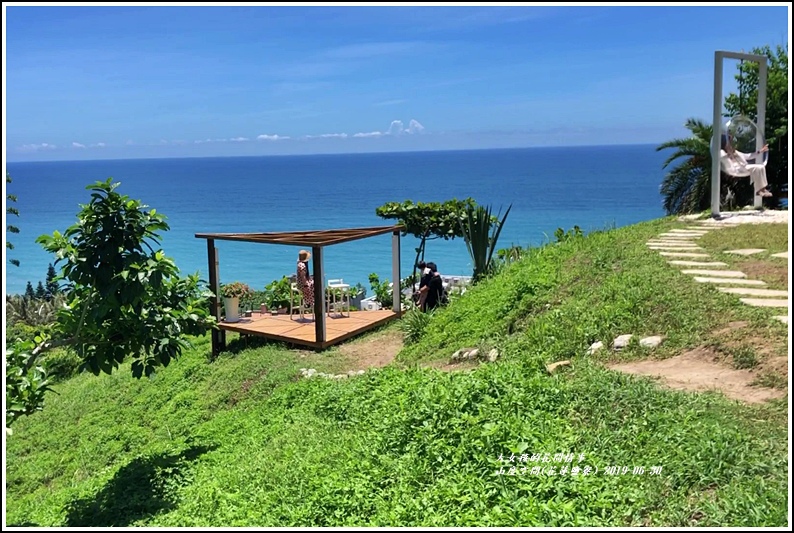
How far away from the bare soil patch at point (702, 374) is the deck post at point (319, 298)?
516 centimetres

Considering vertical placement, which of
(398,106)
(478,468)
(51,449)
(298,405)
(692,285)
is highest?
(398,106)

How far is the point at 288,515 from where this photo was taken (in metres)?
3.85

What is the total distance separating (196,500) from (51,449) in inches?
182

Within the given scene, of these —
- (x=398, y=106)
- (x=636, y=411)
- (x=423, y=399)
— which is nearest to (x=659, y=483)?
(x=636, y=411)

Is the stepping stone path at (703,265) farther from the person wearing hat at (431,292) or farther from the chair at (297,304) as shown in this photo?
the chair at (297,304)

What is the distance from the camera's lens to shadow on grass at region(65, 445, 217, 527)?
15.3ft

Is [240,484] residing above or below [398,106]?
below

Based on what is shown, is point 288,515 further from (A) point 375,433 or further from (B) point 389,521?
(A) point 375,433

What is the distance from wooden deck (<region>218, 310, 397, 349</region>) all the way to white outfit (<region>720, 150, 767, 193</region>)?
5.88m

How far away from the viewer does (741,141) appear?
10969 mm

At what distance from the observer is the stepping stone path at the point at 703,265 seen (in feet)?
18.8

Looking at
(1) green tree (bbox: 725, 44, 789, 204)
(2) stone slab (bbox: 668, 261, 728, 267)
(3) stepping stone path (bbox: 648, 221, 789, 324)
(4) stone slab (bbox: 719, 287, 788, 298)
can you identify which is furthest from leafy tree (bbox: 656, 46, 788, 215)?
(4) stone slab (bbox: 719, 287, 788, 298)

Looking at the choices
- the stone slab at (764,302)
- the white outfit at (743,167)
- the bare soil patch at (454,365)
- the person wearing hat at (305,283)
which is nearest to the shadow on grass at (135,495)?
the bare soil patch at (454,365)

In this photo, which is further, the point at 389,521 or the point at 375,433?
the point at 375,433
